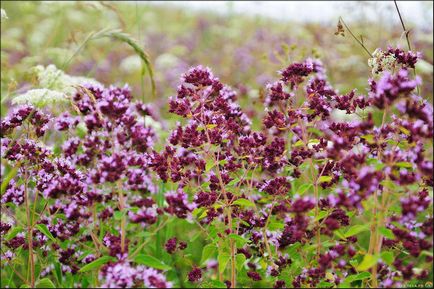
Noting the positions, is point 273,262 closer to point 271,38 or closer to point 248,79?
point 248,79

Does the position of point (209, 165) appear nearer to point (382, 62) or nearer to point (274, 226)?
point (274, 226)

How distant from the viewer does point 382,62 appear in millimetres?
2988

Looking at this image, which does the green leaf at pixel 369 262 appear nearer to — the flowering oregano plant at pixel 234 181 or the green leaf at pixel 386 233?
the flowering oregano plant at pixel 234 181

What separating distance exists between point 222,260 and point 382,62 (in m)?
1.37

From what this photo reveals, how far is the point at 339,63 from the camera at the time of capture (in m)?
9.23

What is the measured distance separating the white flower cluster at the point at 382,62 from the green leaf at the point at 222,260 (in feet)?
4.31

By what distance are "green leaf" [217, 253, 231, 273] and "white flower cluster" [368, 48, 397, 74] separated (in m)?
1.31

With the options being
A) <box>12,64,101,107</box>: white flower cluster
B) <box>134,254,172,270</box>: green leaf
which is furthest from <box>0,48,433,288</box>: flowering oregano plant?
<box>12,64,101,107</box>: white flower cluster

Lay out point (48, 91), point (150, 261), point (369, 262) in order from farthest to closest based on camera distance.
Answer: point (48, 91), point (150, 261), point (369, 262)

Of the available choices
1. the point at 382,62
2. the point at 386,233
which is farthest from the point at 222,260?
the point at 382,62

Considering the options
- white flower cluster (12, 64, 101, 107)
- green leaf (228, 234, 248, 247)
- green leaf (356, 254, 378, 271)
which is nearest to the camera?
green leaf (356, 254, 378, 271)

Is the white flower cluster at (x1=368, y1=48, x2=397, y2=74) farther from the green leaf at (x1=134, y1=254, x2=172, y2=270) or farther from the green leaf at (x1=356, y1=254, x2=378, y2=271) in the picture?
the green leaf at (x1=134, y1=254, x2=172, y2=270)

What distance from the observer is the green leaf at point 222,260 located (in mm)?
2758

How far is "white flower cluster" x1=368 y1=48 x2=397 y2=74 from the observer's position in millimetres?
2957
